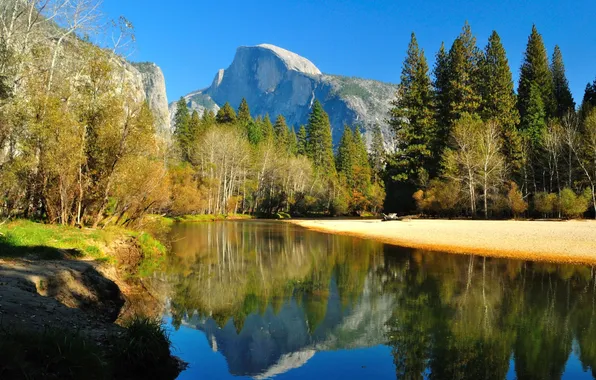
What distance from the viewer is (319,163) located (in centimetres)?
7800

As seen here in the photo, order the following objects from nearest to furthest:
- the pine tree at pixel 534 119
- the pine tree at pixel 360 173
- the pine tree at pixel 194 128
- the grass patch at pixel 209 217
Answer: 1. the pine tree at pixel 534 119
2. the grass patch at pixel 209 217
3. the pine tree at pixel 194 128
4. the pine tree at pixel 360 173

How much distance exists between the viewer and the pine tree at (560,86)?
4988 centimetres

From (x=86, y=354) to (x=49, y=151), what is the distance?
12.3 metres

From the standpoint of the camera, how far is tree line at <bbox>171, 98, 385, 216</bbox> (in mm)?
54188

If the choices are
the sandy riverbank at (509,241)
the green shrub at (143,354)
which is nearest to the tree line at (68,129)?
the green shrub at (143,354)

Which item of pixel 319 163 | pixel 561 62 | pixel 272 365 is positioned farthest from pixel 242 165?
pixel 272 365

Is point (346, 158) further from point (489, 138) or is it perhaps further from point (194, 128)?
point (489, 138)

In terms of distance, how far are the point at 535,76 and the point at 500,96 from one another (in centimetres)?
720

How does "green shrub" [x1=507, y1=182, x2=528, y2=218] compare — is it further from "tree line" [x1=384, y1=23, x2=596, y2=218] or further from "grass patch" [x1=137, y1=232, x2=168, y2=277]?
"grass patch" [x1=137, y1=232, x2=168, y2=277]

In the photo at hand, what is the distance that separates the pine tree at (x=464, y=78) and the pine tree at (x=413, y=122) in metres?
3.36

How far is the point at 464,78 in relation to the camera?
159ft

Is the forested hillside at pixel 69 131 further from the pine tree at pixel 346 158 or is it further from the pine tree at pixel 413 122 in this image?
the pine tree at pixel 346 158

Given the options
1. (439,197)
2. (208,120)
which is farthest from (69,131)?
(208,120)

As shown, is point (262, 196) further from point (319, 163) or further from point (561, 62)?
point (561, 62)
